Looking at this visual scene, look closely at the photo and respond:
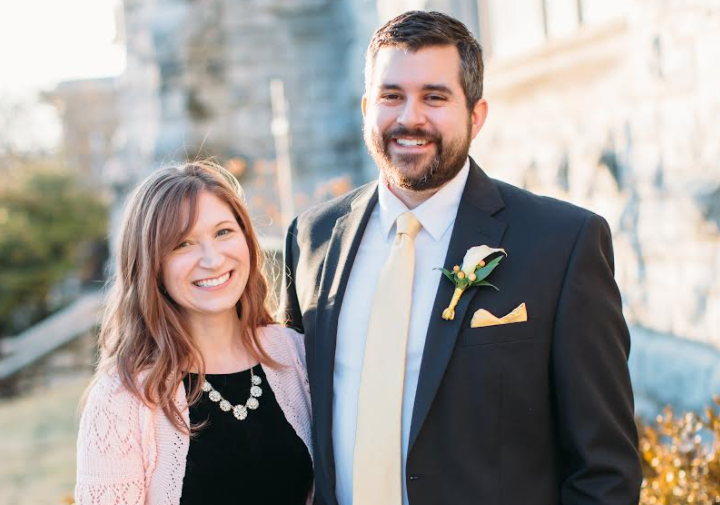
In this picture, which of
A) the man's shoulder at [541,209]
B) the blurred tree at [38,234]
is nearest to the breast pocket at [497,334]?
the man's shoulder at [541,209]

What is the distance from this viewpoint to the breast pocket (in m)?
2.22

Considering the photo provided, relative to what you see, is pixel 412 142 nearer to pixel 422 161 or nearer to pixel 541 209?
pixel 422 161

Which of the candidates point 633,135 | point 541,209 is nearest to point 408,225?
point 541,209

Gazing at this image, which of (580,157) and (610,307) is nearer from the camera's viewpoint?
(610,307)

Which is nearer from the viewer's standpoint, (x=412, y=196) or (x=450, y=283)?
(x=450, y=283)

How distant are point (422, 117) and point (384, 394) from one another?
2.59 ft

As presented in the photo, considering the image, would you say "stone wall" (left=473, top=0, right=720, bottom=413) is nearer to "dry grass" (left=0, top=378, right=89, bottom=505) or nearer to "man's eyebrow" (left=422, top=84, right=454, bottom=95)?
"man's eyebrow" (left=422, top=84, right=454, bottom=95)

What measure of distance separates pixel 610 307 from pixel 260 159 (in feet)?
28.0

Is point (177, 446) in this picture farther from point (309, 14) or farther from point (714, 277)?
point (309, 14)

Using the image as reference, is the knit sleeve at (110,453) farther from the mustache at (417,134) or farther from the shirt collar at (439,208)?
the mustache at (417,134)

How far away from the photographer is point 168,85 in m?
10.2

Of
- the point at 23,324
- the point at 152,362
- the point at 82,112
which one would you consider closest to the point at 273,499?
the point at 152,362

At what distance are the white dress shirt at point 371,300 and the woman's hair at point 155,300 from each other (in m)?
0.40

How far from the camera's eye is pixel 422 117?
2373mm
